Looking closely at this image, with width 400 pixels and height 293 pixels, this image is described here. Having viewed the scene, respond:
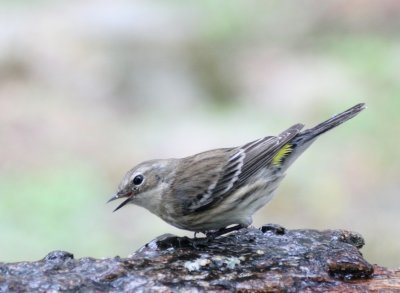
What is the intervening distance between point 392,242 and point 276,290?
5614mm

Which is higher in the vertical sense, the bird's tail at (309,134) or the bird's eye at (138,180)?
the bird's tail at (309,134)

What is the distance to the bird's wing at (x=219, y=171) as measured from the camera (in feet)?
19.2

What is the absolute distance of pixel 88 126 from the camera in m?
13.2

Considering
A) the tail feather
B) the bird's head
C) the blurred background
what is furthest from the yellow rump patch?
the blurred background

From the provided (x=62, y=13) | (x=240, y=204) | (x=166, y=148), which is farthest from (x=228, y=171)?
(x=62, y=13)

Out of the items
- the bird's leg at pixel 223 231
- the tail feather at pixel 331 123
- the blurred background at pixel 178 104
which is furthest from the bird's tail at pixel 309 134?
the blurred background at pixel 178 104

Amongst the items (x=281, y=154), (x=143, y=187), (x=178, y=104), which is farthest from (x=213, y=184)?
(x=178, y=104)

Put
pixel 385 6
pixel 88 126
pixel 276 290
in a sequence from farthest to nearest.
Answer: pixel 385 6, pixel 88 126, pixel 276 290

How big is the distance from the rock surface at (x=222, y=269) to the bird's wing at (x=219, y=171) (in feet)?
1.56

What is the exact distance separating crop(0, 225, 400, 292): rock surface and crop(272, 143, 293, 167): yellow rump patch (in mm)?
981

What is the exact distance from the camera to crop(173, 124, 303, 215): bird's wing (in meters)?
5.86

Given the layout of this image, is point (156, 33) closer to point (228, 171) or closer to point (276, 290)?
point (228, 171)

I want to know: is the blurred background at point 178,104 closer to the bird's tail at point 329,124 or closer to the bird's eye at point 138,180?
the bird's tail at point 329,124

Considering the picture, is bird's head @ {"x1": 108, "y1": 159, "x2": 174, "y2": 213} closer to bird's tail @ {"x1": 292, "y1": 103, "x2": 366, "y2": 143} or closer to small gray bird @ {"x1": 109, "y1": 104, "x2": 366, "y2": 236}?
small gray bird @ {"x1": 109, "y1": 104, "x2": 366, "y2": 236}
